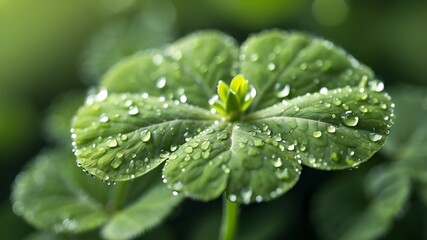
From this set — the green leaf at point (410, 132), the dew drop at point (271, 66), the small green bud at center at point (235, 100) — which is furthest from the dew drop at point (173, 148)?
the green leaf at point (410, 132)

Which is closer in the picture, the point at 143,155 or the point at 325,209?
the point at 143,155

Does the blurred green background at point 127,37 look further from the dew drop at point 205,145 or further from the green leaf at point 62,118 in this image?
the dew drop at point 205,145

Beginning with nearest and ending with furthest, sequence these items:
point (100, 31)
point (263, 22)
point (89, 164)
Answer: point (89, 164), point (263, 22), point (100, 31)

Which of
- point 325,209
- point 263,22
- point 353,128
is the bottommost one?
point 325,209

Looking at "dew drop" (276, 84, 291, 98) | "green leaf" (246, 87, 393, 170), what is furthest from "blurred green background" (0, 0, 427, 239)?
"green leaf" (246, 87, 393, 170)

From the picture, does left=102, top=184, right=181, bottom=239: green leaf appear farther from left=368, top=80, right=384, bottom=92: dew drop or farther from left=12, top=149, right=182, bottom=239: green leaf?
left=368, top=80, right=384, bottom=92: dew drop

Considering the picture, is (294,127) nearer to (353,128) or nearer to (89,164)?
(353,128)

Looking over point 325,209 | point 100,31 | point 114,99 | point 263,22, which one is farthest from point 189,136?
point 100,31

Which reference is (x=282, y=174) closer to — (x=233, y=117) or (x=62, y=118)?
(x=233, y=117)
